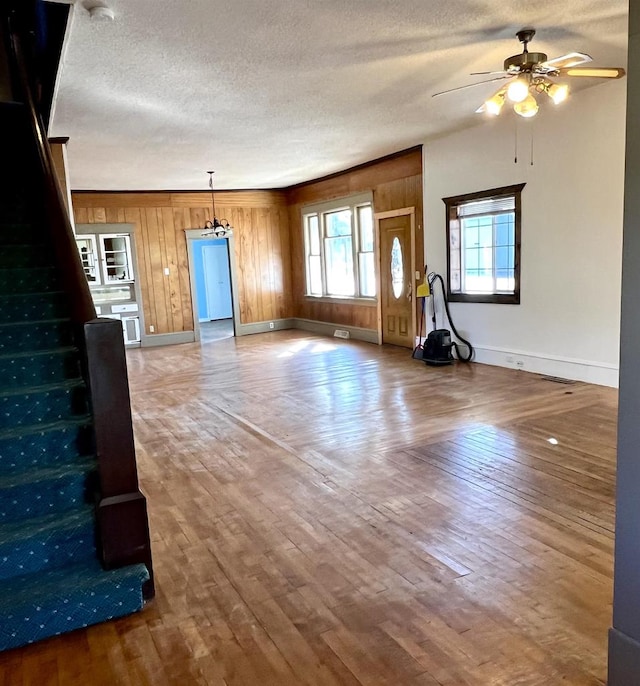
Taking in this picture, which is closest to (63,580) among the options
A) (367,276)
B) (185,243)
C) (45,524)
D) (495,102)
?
(45,524)

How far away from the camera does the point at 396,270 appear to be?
8766mm

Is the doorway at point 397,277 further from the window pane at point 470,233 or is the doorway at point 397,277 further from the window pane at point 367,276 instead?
the window pane at point 470,233

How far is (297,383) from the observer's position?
6652mm

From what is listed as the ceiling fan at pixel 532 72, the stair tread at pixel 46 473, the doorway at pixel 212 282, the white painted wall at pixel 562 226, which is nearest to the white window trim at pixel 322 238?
the white painted wall at pixel 562 226

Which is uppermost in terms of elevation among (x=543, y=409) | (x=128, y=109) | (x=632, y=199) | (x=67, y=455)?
(x=128, y=109)

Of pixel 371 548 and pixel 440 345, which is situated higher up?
pixel 440 345

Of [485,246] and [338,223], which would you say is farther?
[338,223]

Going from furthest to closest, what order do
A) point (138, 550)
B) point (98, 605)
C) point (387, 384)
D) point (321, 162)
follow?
point (321, 162) → point (387, 384) → point (138, 550) → point (98, 605)

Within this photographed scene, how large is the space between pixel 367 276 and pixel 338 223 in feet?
4.18

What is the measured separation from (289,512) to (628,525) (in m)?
1.97

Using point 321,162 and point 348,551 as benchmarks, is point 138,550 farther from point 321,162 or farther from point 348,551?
point 321,162

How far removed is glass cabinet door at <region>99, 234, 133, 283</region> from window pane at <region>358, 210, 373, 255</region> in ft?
14.3

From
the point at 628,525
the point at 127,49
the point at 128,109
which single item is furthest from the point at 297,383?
the point at 628,525

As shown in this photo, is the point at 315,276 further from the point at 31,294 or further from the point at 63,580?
the point at 63,580
